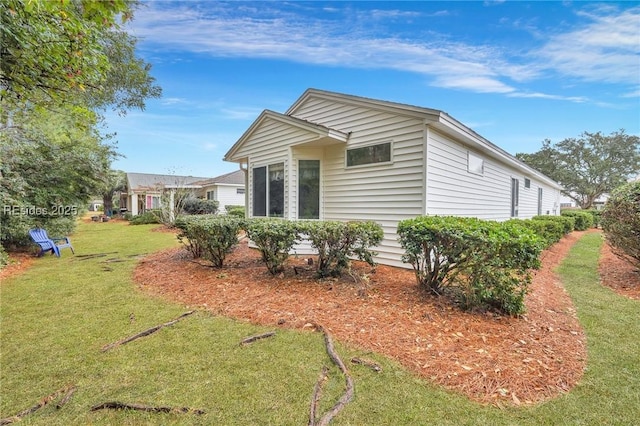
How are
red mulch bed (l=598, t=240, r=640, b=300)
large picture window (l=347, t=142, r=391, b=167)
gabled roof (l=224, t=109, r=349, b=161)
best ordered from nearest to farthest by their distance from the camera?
red mulch bed (l=598, t=240, r=640, b=300) < large picture window (l=347, t=142, r=391, b=167) < gabled roof (l=224, t=109, r=349, b=161)

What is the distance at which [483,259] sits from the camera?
3818 millimetres

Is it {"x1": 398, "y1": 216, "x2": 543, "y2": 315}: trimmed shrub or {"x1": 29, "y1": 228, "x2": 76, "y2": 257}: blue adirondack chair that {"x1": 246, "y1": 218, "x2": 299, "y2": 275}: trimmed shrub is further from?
{"x1": 29, "y1": 228, "x2": 76, "y2": 257}: blue adirondack chair

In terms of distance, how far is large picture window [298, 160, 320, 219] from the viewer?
7.96 meters

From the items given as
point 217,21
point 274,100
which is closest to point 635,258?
point 217,21

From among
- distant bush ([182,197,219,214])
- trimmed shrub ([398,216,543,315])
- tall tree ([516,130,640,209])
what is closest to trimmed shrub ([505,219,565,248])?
trimmed shrub ([398,216,543,315])

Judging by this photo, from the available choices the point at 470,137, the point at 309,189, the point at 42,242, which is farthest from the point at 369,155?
the point at 42,242

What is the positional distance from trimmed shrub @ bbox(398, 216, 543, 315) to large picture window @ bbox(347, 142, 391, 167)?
2.84 m

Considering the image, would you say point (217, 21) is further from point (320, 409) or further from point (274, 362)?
point (320, 409)

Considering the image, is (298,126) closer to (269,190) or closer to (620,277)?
(269,190)

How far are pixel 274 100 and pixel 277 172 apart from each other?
23.3ft

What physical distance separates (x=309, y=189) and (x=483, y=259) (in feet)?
16.5

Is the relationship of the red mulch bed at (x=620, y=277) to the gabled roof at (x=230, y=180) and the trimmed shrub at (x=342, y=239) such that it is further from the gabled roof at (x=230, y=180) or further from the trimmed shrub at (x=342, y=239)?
the gabled roof at (x=230, y=180)

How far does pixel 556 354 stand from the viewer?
9.84ft

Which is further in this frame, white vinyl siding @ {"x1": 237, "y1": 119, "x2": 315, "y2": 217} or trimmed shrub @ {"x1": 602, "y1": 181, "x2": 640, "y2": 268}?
white vinyl siding @ {"x1": 237, "y1": 119, "x2": 315, "y2": 217}
